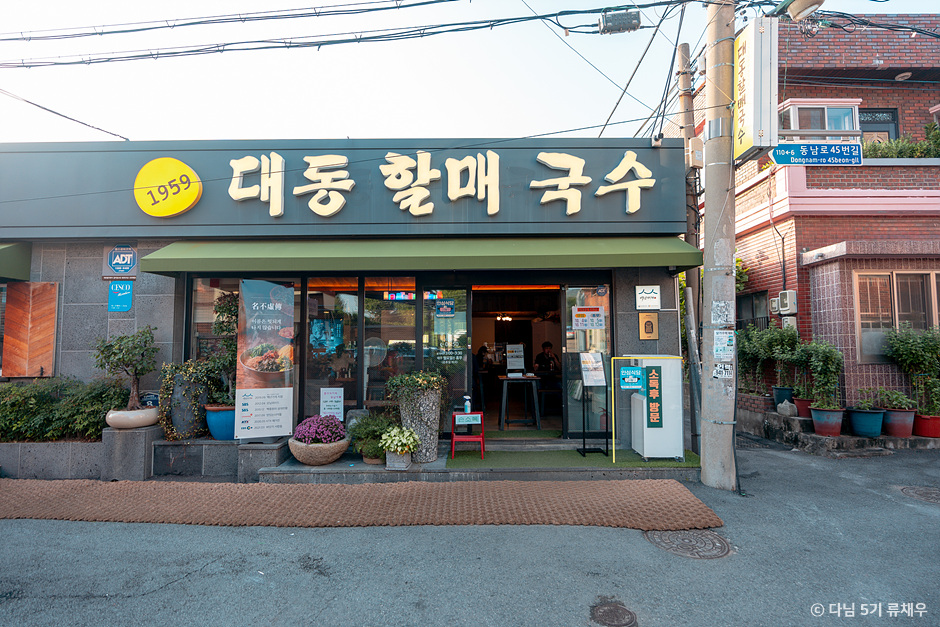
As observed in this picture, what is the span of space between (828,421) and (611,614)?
688 cm

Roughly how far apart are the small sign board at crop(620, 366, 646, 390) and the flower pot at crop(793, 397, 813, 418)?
4.08 meters

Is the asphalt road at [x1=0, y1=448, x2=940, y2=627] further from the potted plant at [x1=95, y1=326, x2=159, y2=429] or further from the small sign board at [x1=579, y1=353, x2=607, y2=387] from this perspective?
the small sign board at [x1=579, y1=353, x2=607, y2=387]

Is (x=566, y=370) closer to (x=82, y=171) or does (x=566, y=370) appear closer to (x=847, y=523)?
(x=847, y=523)

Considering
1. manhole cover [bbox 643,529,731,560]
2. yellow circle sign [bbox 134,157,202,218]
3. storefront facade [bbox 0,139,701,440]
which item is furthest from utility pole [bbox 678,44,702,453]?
yellow circle sign [bbox 134,157,202,218]

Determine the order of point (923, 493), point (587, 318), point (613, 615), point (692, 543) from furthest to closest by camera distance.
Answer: point (587, 318) → point (923, 493) → point (692, 543) → point (613, 615)

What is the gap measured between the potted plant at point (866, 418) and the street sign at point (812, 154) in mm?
4329

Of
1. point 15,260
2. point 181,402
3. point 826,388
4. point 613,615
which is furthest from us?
point 826,388

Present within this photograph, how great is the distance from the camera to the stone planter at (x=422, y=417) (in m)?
6.65

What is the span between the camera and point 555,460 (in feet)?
22.5

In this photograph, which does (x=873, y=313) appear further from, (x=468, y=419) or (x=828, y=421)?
(x=468, y=419)

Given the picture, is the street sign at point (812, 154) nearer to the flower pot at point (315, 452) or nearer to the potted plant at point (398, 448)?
the potted plant at point (398, 448)

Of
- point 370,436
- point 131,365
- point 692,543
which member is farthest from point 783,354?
point 131,365

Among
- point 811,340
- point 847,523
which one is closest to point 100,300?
point 847,523

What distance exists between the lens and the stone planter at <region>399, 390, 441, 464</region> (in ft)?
21.8
